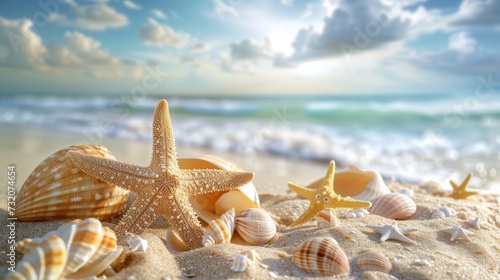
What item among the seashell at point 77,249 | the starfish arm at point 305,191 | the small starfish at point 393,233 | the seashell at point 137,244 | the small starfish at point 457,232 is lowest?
the seashell at point 137,244

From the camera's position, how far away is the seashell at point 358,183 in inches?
154

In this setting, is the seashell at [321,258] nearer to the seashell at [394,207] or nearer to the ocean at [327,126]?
the seashell at [394,207]

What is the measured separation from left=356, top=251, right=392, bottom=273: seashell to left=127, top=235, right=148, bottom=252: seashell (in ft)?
3.90

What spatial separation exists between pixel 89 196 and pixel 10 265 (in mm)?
735

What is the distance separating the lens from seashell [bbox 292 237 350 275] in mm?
2318

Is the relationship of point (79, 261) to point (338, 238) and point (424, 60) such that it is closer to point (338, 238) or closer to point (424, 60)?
point (338, 238)

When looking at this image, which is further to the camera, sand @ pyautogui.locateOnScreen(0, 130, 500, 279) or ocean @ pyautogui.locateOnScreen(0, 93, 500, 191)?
ocean @ pyautogui.locateOnScreen(0, 93, 500, 191)

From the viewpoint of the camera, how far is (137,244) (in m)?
2.48

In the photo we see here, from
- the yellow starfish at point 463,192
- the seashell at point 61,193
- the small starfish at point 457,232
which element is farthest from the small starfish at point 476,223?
the seashell at point 61,193

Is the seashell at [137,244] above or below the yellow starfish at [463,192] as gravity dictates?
below

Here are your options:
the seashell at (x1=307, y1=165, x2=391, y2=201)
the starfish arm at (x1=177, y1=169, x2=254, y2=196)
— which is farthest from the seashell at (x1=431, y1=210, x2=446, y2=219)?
the starfish arm at (x1=177, y1=169, x2=254, y2=196)

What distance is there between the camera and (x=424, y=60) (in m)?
17.3

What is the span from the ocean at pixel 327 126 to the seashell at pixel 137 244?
4.04 metres

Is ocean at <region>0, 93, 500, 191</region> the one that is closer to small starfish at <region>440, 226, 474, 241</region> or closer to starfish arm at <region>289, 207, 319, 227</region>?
small starfish at <region>440, 226, 474, 241</region>
